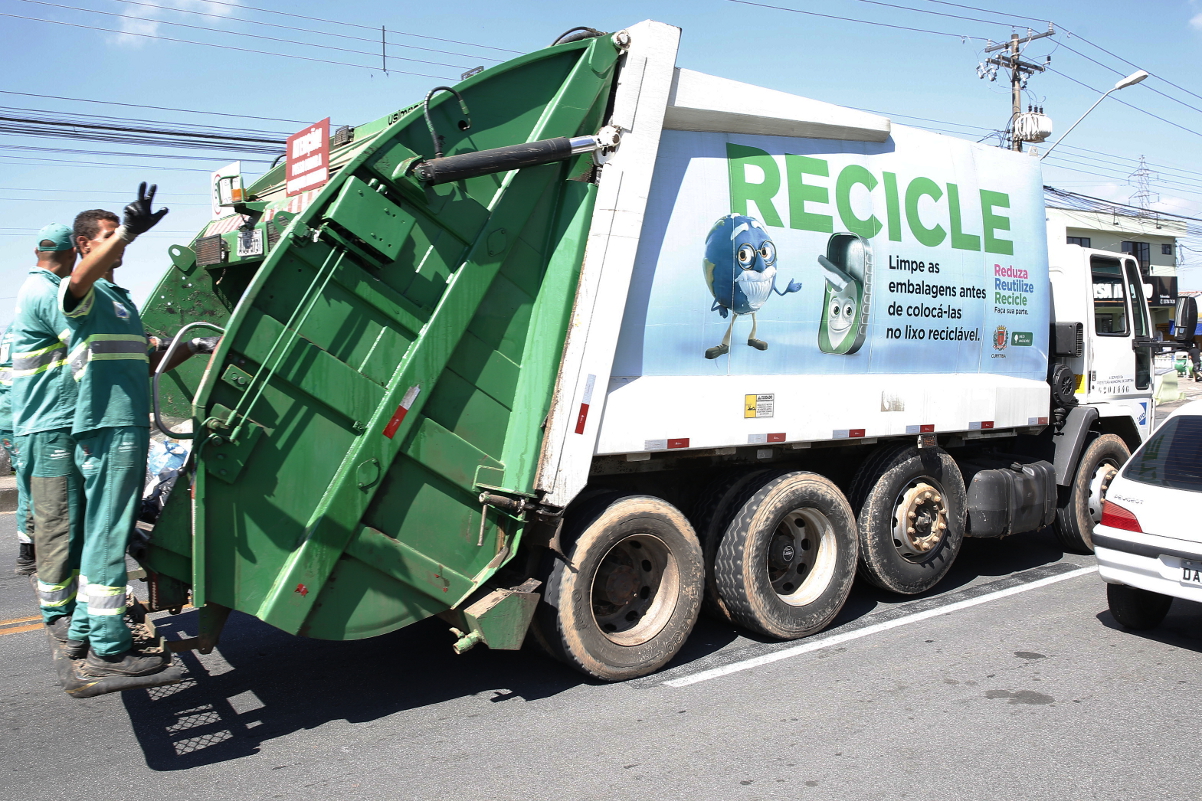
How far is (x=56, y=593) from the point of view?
12.6ft

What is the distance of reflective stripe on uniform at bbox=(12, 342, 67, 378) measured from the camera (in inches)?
151

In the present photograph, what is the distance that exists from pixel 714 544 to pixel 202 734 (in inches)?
114

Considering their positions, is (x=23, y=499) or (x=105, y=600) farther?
(x=23, y=499)

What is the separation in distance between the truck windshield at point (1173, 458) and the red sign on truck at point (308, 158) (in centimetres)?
507

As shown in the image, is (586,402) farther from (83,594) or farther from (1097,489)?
(1097,489)

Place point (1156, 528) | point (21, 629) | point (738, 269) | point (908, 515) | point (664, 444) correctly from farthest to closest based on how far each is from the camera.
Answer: point (908, 515), point (21, 629), point (738, 269), point (1156, 528), point (664, 444)

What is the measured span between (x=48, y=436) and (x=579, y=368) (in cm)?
242

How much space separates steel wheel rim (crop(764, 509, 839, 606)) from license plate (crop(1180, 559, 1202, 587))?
6.23 feet

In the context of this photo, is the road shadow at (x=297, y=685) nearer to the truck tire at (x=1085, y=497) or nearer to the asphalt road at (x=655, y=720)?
the asphalt road at (x=655, y=720)

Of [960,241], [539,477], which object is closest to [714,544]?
[539,477]

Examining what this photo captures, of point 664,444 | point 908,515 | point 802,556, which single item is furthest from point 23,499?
point 908,515

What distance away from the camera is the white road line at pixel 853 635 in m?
4.83

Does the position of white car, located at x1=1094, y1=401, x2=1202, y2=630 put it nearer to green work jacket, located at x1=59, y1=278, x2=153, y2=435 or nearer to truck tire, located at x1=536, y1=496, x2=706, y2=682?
truck tire, located at x1=536, y1=496, x2=706, y2=682

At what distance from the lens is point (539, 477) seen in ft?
14.5
